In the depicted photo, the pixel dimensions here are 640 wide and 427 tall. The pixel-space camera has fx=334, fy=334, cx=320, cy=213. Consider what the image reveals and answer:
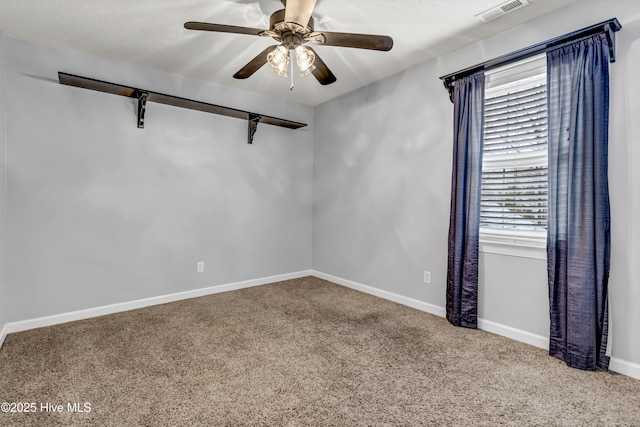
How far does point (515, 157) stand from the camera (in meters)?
2.66

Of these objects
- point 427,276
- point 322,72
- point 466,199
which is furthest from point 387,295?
point 322,72

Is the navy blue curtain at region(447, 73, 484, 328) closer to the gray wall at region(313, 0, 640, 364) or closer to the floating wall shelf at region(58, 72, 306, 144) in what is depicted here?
the gray wall at region(313, 0, 640, 364)

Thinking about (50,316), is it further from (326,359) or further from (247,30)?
(247,30)

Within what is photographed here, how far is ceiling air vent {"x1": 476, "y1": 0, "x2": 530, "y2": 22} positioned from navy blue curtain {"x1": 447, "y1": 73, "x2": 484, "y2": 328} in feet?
1.40

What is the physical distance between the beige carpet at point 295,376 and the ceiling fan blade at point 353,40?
79.7 inches

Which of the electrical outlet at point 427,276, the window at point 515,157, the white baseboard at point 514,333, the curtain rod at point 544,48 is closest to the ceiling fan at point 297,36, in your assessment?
the curtain rod at point 544,48

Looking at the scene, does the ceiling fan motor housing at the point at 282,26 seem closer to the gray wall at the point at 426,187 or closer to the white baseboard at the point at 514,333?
the gray wall at the point at 426,187

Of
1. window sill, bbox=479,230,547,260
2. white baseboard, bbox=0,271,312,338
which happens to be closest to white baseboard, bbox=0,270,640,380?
white baseboard, bbox=0,271,312,338

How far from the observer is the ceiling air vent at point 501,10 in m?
2.30

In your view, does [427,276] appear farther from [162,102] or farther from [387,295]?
[162,102]

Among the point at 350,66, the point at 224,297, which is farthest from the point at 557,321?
the point at 224,297

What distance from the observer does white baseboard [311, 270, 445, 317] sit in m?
3.24

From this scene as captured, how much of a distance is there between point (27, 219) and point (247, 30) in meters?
2.49

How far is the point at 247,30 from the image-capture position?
2.00 metres
